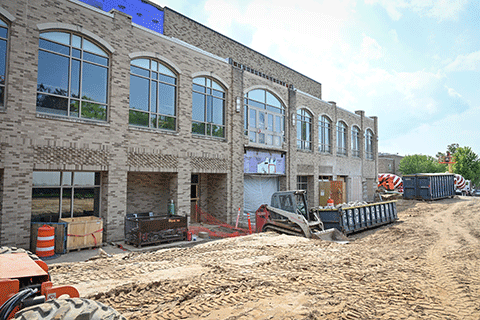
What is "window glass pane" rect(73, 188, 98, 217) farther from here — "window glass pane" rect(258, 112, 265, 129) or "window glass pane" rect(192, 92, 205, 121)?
"window glass pane" rect(258, 112, 265, 129)

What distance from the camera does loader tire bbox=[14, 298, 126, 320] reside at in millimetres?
2709

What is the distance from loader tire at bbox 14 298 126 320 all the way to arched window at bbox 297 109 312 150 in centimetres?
2140

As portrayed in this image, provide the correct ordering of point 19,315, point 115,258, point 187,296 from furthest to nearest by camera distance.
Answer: point 115,258
point 187,296
point 19,315

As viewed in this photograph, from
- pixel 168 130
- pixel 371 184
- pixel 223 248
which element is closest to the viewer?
pixel 223 248

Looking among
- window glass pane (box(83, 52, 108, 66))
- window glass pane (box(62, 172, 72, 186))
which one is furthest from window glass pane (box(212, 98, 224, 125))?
window glass pane (box(62, 172, 72, 186))

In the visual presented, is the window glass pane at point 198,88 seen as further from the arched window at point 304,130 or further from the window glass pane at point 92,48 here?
the arched window at point 304,130

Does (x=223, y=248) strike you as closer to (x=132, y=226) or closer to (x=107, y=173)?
(x=132, y=226)

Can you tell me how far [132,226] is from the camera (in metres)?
11.8

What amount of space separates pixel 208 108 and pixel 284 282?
12.5 m

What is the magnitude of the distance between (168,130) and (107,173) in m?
3.70

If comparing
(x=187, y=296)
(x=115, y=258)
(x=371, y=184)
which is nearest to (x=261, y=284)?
(x=187, y=296)

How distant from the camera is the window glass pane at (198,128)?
1599cm

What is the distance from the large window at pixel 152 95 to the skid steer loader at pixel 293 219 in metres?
6.43

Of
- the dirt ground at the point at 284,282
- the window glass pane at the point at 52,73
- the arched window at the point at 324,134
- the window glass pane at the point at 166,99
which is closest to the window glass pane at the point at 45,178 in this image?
the window glass pane at the point at 52,73
